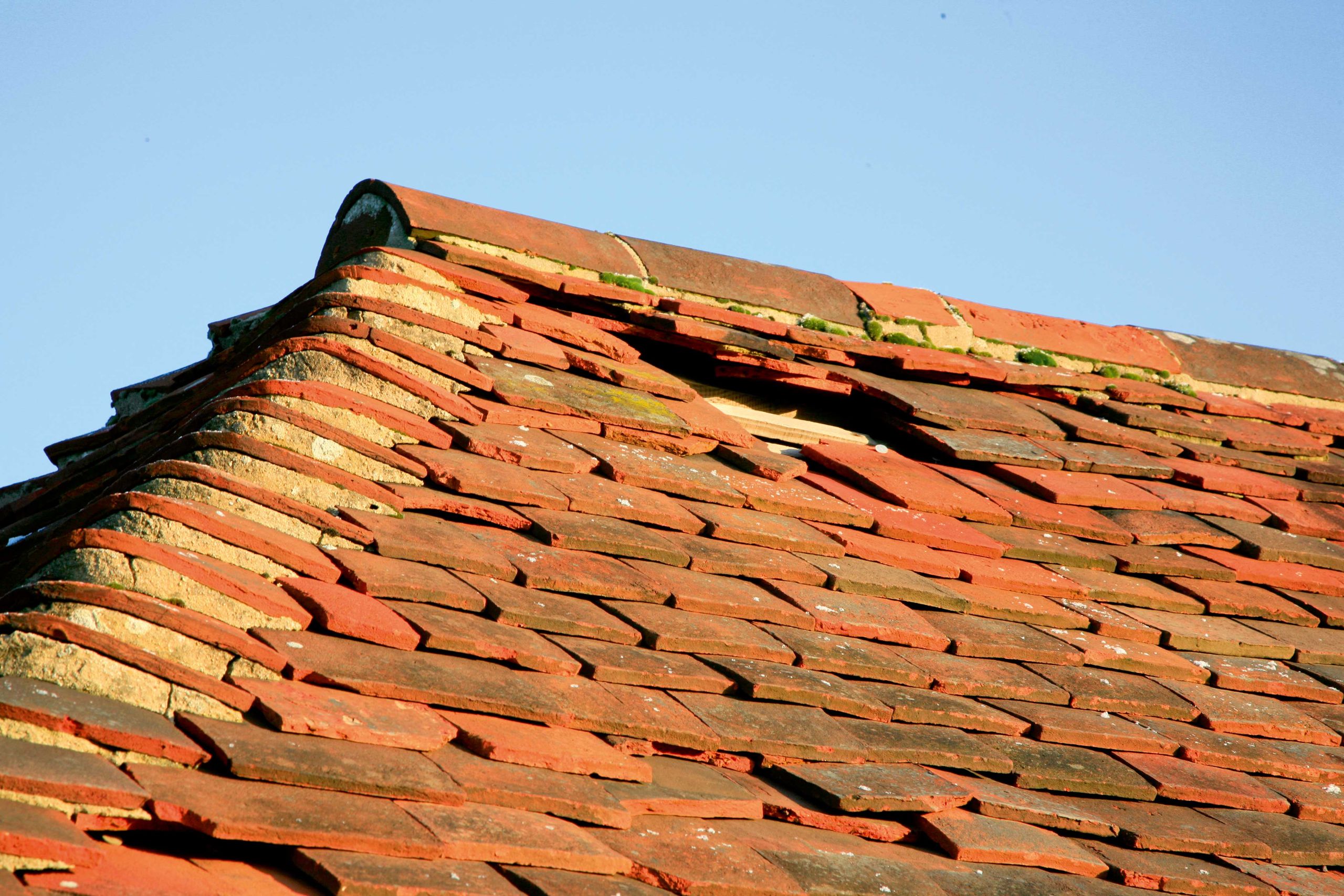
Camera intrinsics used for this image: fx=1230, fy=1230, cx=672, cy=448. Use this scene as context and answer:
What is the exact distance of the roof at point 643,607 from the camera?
78.7 inches

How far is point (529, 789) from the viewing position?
2133 mm

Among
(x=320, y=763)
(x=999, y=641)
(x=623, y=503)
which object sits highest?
(x=623, y=503)

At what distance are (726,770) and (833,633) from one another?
1.79ft

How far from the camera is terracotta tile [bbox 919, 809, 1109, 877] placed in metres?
2.50

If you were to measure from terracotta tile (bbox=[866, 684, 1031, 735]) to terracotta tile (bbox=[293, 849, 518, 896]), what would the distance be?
1.16m

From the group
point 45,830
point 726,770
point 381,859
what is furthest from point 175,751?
point 726,770

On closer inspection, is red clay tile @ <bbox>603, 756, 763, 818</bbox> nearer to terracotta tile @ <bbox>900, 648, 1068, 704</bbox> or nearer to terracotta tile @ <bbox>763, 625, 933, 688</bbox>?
terracotta tile @ <bbox>763, 625, 933, 688</bbox>

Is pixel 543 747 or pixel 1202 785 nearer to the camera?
pixel 543 747

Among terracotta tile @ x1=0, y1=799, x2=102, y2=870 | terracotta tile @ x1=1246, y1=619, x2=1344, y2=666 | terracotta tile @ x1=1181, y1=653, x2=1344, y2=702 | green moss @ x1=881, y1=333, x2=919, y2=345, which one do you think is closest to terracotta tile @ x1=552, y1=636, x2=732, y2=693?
terracotta tile @ x1=0, y1=799, x2=102, y2=870

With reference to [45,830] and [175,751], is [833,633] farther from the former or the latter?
[45,830]

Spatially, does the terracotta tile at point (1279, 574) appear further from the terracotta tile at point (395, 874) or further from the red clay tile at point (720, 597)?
the terracotta tile at point (395, 874)

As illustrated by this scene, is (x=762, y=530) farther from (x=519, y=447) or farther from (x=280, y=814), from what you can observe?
(x=280, y=814)

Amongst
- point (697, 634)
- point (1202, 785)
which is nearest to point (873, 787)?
point (697, 634)

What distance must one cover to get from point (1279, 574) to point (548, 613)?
8.50 feet
